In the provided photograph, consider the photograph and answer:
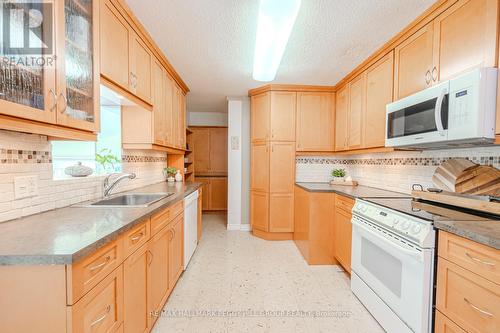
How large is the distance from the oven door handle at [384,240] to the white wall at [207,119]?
13.0 ft

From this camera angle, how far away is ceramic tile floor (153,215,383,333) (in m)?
1.63

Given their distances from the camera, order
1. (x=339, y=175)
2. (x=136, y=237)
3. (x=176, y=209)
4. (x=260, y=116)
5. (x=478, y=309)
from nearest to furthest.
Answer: (x=478, y=309) < (x=136, y=237) < (x=176, y=209) < (x=339, y=175) < (x=260, y=116)

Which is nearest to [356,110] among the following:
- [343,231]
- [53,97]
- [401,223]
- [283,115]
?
[283,115]

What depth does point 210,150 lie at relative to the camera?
527cm

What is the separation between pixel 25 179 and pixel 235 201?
9.42 ft

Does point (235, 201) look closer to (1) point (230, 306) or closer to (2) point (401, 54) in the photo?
(1) point (230, 306)

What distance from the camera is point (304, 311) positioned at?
178cm

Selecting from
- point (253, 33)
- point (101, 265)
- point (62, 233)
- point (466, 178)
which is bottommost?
point (101, 265)

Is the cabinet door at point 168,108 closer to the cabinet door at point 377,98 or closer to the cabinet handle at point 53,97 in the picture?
the cabinet handle at point 53,97

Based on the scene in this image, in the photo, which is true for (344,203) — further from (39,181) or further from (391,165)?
(39,181)

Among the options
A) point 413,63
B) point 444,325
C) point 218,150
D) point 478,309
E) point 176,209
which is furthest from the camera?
point 218,150

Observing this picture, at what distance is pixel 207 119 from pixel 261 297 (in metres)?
4.12

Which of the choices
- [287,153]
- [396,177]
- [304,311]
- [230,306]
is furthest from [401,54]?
[230,306]

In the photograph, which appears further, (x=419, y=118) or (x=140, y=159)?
(x=140, y=159)
